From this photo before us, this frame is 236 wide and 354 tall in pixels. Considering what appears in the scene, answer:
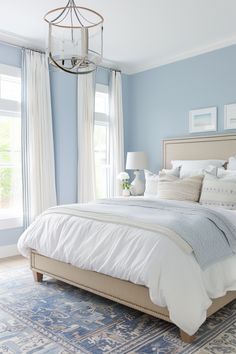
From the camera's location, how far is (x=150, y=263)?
227 centimetres

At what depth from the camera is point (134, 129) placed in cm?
569

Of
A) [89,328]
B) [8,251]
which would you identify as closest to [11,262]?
[8,251]

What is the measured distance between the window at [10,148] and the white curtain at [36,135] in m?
0.12

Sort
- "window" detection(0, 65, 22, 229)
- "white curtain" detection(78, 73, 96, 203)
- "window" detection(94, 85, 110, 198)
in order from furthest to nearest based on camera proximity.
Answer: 1. "window" detection(94, 85, 110, 198)
2. "white curtain" detection(78, 73, 96, 203)
3. "window" detection(0, 65, 22, 229)

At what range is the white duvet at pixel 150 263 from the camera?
7.12ft

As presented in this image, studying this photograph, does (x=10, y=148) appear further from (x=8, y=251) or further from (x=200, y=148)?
(x=200, y=148)

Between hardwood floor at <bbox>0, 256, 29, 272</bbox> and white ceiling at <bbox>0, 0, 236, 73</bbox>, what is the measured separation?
255 cm

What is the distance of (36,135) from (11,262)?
163 centimetres

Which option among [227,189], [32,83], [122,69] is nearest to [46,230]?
[227,189]

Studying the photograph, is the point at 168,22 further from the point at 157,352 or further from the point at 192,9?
the point at 157,352

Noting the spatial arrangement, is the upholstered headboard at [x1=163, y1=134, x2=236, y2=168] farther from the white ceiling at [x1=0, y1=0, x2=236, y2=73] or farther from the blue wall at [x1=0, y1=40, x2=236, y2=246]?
the white ceiling at [x1=0, y1=0, x2=236, y2=73]

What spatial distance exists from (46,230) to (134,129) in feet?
9.68

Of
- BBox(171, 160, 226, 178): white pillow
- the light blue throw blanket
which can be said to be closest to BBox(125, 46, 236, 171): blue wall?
BBox(171, 160, 226, 178): white pillow

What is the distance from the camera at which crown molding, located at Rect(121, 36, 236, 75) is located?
14.5ft
